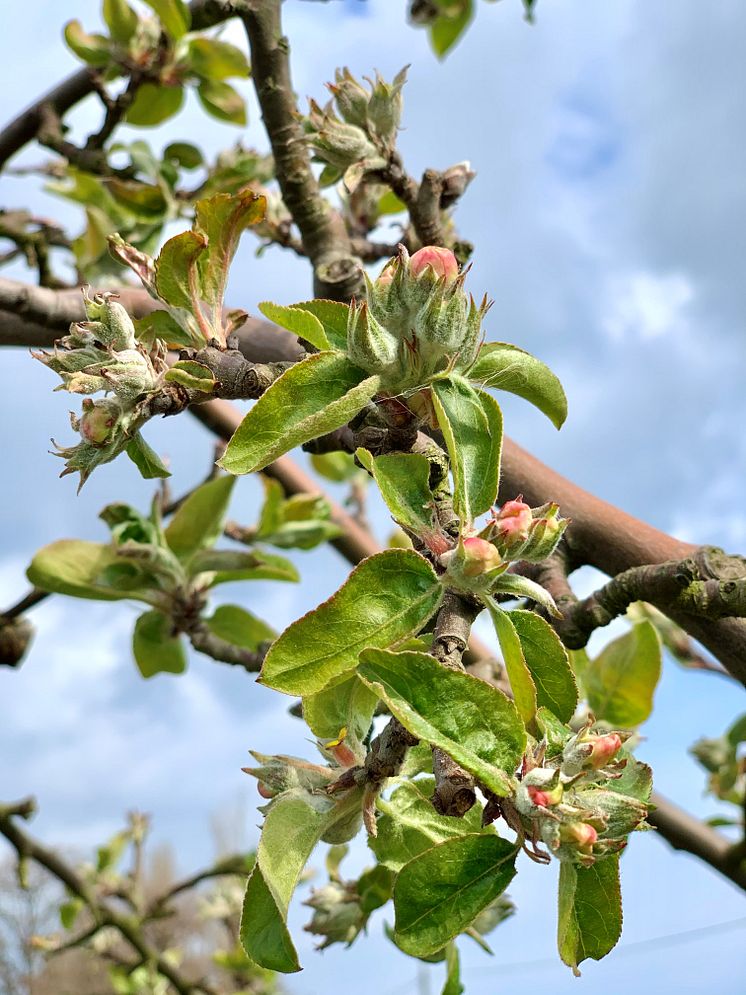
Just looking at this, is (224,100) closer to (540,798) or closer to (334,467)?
(334,467)

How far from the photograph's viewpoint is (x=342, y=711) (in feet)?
2.52

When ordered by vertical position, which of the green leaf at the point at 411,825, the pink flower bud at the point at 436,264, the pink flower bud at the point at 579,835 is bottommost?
the green leaf at the point at 411,825

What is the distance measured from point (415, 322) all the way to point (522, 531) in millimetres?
156

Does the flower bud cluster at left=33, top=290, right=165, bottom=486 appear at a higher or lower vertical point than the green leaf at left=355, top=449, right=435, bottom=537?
lower

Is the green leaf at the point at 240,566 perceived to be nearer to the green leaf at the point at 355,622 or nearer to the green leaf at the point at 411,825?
the green leaf at the point at 411,825

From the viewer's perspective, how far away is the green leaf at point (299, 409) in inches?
24.8

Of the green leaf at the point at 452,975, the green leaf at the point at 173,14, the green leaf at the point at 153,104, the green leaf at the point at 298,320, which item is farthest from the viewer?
the green leaf at the point at 153,104

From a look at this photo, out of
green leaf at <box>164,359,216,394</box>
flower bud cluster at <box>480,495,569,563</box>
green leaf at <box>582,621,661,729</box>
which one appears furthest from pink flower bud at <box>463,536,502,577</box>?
green leaf at <box>582,621,661,729</box>

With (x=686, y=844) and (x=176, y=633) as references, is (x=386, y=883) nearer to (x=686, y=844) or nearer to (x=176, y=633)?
(x=176, y=633)

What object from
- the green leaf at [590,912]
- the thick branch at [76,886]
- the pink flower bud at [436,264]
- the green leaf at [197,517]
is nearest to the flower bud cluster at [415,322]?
the pink flower bud at [436,264]

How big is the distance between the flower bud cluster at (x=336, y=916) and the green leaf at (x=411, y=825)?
51 cm

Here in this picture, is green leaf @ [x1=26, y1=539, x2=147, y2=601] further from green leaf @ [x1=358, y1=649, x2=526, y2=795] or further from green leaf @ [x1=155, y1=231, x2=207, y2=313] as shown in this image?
green leaf @ [x1=358, y1=649, x2=526, y2=795]

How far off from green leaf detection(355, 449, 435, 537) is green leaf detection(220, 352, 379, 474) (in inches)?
1.7

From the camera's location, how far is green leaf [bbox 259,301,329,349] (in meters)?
0.67
